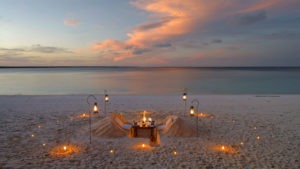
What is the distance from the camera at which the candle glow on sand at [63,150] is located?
915cm

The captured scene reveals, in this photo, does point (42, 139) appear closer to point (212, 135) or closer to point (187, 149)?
point (187, 149)

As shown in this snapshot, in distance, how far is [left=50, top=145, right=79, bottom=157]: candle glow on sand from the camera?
30.0 ft

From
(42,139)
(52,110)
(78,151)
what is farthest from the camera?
(52,110)

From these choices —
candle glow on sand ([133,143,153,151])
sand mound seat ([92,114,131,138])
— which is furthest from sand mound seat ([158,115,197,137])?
sand mound seat ([92,114,131,138])

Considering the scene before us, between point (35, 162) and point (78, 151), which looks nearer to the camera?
point (35, 162)

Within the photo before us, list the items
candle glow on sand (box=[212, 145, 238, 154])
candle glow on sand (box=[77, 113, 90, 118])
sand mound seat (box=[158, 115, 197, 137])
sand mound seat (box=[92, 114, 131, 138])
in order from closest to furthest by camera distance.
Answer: candle glow on sand (box=[212, 145, 238, 154]) < sand mound seat (box=[92, 114, 131, 138]) < sand mound seat (box=[158, 115, 197, 137]) < candle glow on sand (box=[77, 113, 90, 118])

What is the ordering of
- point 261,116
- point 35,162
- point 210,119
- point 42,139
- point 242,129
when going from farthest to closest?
point 261,116 < point 210,119 < point 242,129 < point 42,139 < point 35,162

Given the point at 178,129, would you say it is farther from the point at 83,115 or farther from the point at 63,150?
the point at 83,115

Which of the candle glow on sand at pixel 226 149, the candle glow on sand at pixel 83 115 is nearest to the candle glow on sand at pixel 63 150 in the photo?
the candle glow on sand at pixel 226 149

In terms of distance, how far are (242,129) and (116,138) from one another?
639cm

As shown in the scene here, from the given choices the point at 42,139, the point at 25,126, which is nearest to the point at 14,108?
the point at 25,126

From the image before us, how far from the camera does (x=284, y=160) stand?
28.5ft

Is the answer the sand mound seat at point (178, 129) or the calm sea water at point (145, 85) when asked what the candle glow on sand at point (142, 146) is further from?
the calm sea water at point (145, 85)

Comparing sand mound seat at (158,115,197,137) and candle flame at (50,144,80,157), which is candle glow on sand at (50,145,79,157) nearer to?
candle flame at (50,144,80,157)
